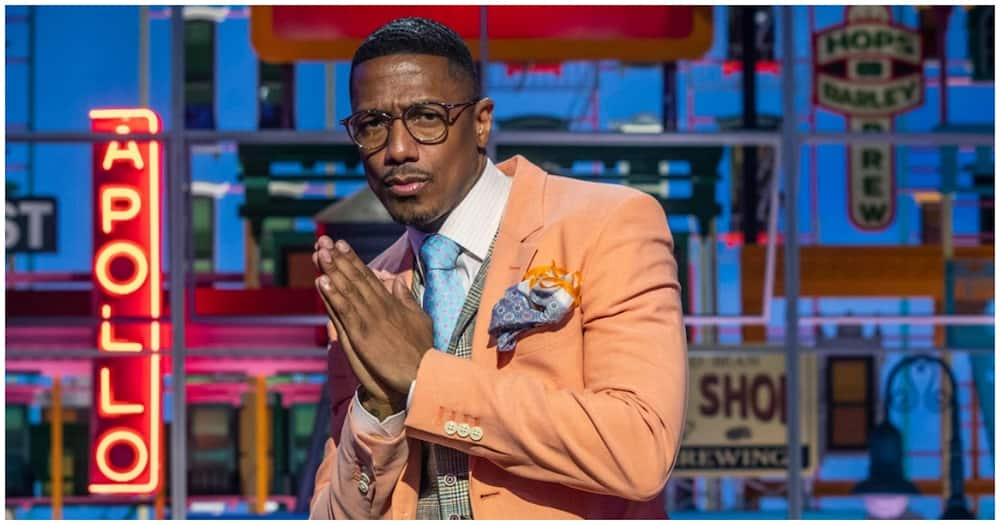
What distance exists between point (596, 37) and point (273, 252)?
2177mm

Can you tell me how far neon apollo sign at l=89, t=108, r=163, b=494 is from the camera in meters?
7.61

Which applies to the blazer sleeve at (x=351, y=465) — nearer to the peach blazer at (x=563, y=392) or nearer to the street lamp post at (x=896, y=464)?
the peach blazer at (x=563, y=392)

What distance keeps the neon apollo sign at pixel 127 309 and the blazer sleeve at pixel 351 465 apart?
17.8ft

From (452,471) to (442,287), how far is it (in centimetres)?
30

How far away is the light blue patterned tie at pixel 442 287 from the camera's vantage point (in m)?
2.22

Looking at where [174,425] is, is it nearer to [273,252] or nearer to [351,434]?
[273,252]

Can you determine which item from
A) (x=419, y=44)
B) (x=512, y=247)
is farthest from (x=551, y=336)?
(x=419, y=44)

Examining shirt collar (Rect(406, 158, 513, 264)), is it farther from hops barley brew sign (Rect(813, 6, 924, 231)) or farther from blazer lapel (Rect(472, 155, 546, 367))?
hops barley brew sign (Rect(813, 6, 924, 231))

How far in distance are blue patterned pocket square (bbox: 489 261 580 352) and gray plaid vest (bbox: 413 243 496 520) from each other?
0.08 meters

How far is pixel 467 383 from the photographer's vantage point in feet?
6.63

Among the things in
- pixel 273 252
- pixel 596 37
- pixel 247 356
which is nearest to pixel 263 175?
pixel 273 252

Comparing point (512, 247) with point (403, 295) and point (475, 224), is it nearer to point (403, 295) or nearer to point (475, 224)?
point (475, 224)

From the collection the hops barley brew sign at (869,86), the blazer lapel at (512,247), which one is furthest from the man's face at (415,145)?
the hops barley brew sign at (869,86)

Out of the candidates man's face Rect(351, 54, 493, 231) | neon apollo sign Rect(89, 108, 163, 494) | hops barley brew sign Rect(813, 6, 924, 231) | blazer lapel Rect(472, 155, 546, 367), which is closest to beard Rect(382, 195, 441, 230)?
man's face Rect(351, 54, 493, 231)
